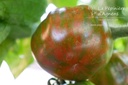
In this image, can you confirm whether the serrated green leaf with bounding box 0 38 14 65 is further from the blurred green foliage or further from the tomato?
the tomato

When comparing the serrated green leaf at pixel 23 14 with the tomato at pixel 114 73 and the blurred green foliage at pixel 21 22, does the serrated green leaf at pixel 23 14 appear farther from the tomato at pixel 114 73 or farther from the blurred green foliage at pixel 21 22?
the tomato at pixel 114 73

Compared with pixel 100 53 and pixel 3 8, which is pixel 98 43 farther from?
pixel 3 8

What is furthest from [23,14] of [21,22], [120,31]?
[120,31]

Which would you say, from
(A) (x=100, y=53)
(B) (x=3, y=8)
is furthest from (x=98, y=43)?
(B) (x=3, y=8)

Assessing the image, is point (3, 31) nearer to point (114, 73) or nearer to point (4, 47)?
point (4, 47)
